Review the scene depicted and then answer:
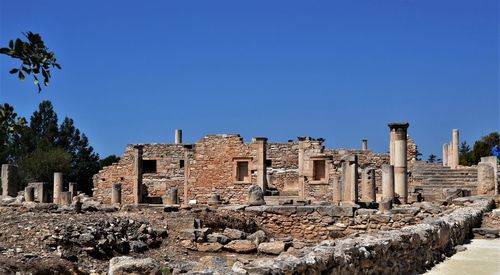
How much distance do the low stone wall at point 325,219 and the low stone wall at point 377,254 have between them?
408 cm

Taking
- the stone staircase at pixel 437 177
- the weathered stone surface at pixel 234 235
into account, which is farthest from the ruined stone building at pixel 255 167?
the weathered stone surface at pixel 234 235

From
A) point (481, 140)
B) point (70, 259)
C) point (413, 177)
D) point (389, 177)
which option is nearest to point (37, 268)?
point (70, 259)

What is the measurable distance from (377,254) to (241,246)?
6777 mm

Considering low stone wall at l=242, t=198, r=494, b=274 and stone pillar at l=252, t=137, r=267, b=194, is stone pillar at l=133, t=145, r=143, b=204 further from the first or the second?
low stone wall at l=242, t=198, r=494, b=274

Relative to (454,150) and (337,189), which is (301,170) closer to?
(337,189)

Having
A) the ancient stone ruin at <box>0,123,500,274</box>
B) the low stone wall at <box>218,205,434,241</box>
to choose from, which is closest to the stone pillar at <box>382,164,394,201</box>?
the ancient stone ruin at <box>0,123,500,274</box>

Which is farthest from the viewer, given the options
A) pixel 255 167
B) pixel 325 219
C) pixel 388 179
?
pixel 255 167

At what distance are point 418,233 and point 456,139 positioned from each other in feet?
97.7

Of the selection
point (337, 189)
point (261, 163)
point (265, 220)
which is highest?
point (261, 163)

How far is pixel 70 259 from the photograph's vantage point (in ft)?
39.3

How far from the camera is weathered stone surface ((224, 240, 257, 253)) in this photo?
1410cm

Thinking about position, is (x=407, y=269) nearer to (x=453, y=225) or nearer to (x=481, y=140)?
(x=453, y=225)

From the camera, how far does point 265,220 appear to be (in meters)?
17.6

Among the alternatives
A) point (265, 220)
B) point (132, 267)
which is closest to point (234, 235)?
point (265, 220)
